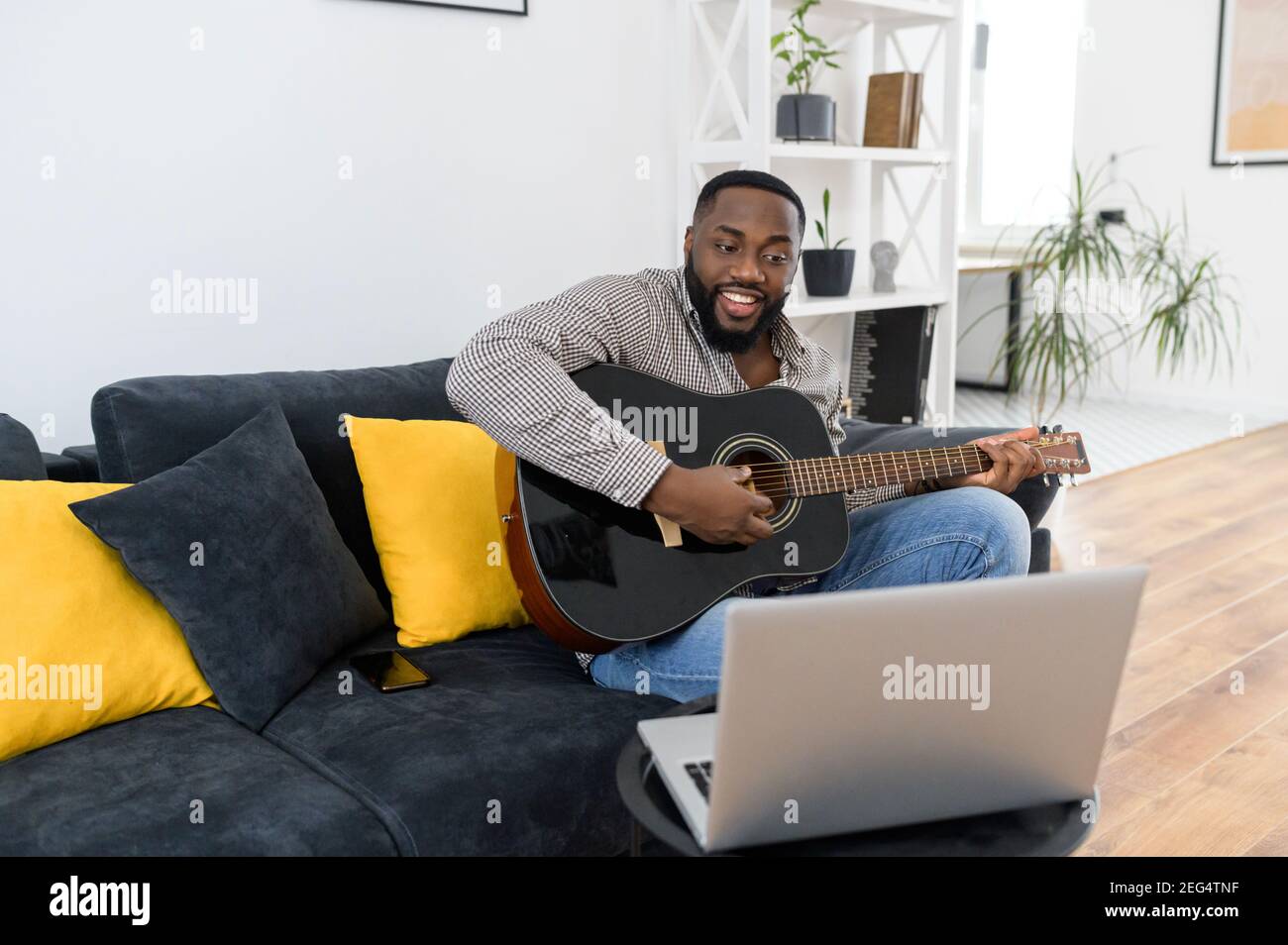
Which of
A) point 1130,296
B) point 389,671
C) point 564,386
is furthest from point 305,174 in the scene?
point 1130,296

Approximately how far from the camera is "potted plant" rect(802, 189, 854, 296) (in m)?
3.20

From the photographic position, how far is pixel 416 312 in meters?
2.54

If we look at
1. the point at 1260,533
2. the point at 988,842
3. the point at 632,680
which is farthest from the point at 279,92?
the point at 1260,533

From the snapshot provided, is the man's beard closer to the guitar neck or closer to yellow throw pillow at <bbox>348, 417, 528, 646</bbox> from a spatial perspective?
the guitar neck

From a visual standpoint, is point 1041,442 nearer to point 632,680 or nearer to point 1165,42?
point 632,680

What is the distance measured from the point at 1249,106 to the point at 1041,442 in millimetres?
4568

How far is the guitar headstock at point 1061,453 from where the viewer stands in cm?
191

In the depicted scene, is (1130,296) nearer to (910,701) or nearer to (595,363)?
(595,363)

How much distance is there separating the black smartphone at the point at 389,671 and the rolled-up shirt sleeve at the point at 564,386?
0.37 meters

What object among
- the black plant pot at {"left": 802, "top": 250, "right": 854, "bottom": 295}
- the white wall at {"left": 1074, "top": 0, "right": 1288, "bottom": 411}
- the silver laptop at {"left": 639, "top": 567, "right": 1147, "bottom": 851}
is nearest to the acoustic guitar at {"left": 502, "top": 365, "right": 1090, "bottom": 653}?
the silver laptop at {"left": 639, "top": 567, "right": 1147, "bottom": 851}

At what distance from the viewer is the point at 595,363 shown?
1.82 metres

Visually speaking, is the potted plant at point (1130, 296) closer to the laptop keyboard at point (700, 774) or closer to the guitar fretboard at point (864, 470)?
the guitar fretboard at point (864, 470)

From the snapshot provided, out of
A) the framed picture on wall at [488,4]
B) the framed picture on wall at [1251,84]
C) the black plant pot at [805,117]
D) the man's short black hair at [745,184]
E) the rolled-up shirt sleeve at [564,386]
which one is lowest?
the rolled-up shirt sleeve at [564,386]

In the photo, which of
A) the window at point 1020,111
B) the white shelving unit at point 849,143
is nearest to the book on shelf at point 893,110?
the white shelving unit at point 849,143
